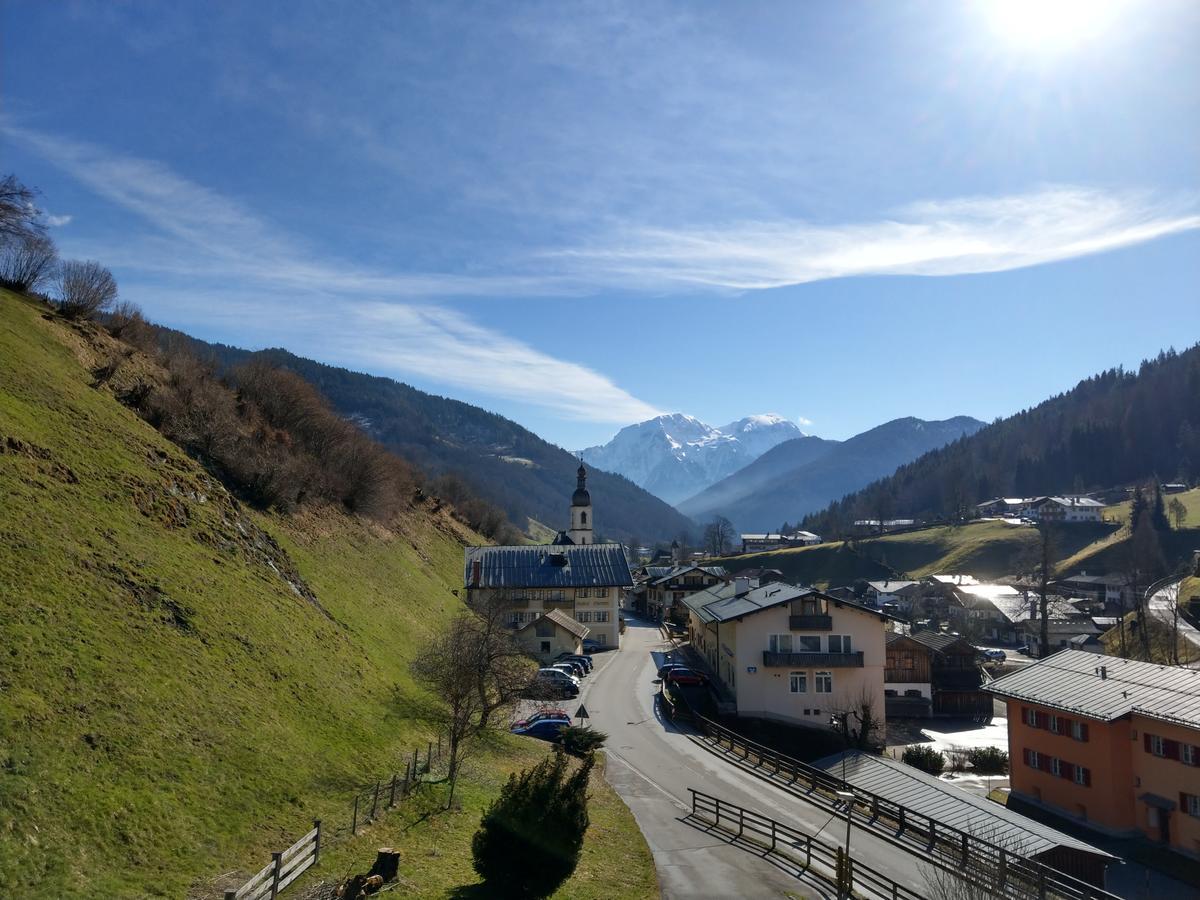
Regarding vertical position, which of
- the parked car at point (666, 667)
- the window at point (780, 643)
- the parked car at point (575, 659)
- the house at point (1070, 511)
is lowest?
the parked car at point (666, 667)

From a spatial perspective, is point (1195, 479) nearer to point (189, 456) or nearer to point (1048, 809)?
point (1048, 809)

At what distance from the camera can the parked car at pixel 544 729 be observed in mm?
38625

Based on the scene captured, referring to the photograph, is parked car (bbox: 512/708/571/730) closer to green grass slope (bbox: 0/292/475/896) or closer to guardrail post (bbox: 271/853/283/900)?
green grass slope (bbox: 0/292/475/896)

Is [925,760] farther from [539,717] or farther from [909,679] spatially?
[539,717]

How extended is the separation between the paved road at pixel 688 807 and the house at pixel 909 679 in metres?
24.6

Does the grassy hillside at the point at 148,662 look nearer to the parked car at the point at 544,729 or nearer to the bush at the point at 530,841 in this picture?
the bush at the point at 530,841

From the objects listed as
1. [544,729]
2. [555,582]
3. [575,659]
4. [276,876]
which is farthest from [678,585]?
[276,876]

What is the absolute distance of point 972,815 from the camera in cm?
2881

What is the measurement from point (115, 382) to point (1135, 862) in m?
52.0

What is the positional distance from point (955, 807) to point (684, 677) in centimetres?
2798

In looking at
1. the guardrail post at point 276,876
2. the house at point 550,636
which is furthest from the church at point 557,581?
the guardrail post at point 276,876

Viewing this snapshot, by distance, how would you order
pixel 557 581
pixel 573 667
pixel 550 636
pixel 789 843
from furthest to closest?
pixel 557 581 → pixel 550 636 → pixel 573 667 → pixel 789 843

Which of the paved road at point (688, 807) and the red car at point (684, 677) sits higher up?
the paved road at point (688, 807)

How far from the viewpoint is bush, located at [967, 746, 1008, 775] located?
151 feet
